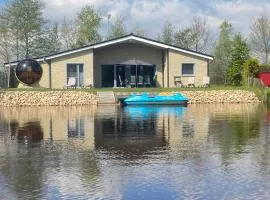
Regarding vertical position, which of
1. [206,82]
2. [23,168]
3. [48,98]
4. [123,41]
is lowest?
[23,168]

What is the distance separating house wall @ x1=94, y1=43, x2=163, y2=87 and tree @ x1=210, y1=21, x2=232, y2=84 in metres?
23.2

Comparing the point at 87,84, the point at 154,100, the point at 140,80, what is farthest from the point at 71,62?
the point at 154,100

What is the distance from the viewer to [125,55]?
4769 cm

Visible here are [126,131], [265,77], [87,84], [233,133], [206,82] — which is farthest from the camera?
[265,77]

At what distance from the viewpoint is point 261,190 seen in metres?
9.09

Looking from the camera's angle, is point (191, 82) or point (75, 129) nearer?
point (75, 129)

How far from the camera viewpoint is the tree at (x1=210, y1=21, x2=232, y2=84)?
2813 inches

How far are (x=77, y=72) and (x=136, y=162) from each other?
113 ft

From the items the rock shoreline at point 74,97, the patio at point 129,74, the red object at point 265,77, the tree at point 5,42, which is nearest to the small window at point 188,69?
the patio at point 129,74

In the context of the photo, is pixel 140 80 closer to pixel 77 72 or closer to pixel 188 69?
pixel 188 69

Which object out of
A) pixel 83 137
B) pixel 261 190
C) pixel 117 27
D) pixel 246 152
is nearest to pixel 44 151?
pixel 83 137

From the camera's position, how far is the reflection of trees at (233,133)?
13.7 metres

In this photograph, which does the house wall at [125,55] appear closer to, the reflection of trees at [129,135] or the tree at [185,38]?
the reflection of trees at [129,135]

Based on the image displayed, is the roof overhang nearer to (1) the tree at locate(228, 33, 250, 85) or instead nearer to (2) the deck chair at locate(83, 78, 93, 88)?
(2) the deck chair at locate(83, 78, 93, 88)
